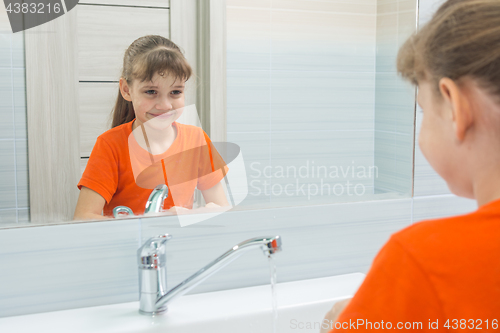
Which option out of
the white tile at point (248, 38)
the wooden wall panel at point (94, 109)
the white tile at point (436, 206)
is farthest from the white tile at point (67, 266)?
the white tile at point (436, 206)

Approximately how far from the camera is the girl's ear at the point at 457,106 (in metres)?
0.44

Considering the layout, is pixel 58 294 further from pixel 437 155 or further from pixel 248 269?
pixel 437 155

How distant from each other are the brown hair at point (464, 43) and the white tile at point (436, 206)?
2.11 feet

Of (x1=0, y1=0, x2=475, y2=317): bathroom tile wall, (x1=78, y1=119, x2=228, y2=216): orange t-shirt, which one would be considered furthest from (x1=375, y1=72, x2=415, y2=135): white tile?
(x1=78, y1=119, x2=228, y2=216): orange t-shirt

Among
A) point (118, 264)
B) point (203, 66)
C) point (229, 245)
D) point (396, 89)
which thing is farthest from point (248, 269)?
point (396, 89)

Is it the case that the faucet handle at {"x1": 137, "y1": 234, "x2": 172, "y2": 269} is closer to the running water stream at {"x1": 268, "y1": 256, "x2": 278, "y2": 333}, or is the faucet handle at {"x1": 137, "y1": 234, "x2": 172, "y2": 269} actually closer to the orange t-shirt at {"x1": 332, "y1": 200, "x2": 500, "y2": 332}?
the running water stream at {"x1": 268, "y1": 256, "x2": 278, "y2": 333}

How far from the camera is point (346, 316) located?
1.42ft

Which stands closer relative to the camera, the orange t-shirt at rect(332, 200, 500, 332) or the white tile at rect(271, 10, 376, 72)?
the orange t-shirt at rect(332, 200, 500, 332)

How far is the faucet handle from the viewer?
2.66 feet

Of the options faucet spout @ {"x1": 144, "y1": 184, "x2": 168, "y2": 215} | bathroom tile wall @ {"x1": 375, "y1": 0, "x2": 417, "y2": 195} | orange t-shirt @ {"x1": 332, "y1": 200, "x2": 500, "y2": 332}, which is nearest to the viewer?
orange t-shirt @ {"x1": 332, "y1": 200, "x2": 500, "y2": 332}

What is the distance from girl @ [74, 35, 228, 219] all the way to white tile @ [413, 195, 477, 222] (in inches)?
17.7

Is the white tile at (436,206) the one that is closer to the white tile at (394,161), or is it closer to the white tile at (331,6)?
the white tile at (394,161)

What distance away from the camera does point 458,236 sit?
0.41m

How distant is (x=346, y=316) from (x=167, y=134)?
55cm
